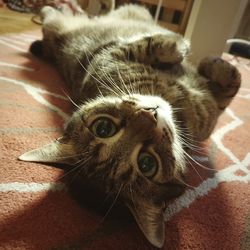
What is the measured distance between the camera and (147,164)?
97 centimetres

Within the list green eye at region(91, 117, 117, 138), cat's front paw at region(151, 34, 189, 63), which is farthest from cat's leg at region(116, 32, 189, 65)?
green eye at region(91, 117, 117, 138)

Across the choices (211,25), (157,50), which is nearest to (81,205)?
(157,50)

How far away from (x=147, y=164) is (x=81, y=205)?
249 mm

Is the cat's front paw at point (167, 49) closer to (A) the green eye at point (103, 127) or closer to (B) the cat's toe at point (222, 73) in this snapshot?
(B) the cat's toe at point (222, 73)

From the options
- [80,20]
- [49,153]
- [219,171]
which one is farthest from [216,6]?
[49,153]

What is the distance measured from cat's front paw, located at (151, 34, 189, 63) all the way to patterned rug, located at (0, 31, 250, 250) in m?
0.44

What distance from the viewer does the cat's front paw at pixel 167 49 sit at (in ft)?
4.48

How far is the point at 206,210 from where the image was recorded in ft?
3.52

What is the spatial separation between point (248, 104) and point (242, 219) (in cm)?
126

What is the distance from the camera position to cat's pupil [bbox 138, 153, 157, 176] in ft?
3.18

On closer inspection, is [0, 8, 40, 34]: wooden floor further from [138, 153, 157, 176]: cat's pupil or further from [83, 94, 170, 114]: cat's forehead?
[138, 153, 157, 176]: cat's pupil

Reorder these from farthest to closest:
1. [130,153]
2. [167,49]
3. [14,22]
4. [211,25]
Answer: [14,22], [211,25], [167,49], [130,153]

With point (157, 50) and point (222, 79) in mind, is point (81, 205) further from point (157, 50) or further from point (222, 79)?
point (222, 79)

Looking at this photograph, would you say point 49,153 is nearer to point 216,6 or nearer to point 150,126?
point 150,126
